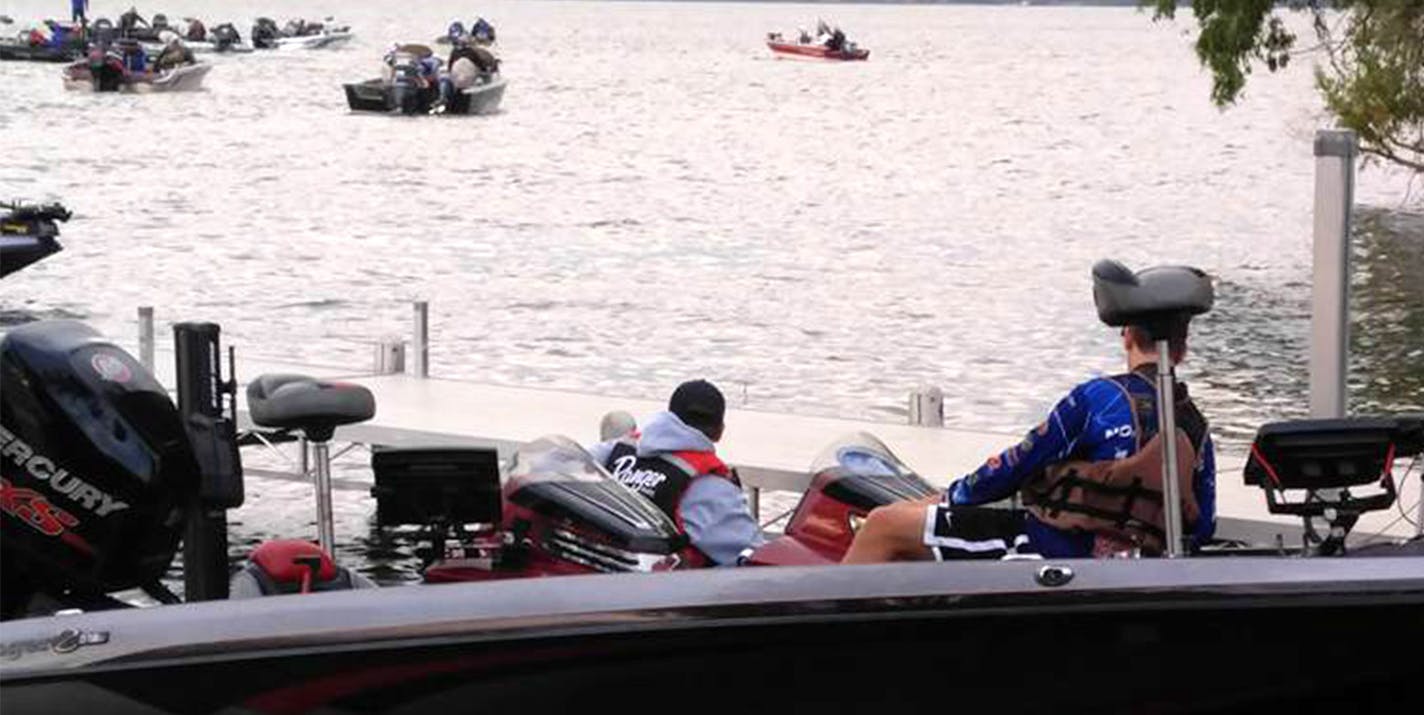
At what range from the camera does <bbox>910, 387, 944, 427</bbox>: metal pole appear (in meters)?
12.1

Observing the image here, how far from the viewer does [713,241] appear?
1503 inches

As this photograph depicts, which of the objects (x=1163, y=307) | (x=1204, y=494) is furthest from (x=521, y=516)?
(x=1163, y=307)

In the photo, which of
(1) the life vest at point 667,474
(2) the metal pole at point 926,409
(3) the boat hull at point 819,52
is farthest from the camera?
(3) the boat hull at point 819,52

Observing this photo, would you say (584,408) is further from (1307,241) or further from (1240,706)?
(1307,241)

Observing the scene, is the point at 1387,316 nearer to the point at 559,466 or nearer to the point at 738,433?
the point at 738,433

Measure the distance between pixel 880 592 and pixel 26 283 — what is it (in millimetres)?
26507

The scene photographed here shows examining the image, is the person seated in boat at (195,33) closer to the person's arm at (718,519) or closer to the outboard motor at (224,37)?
the outboard motor at (224,37)

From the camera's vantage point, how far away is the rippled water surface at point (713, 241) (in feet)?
74.0

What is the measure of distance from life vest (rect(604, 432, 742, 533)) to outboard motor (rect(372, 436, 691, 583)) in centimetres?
45

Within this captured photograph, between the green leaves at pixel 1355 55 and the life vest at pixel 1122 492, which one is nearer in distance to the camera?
the life vest at pixel 1122 492

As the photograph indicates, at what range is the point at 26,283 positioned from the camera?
29250 mm

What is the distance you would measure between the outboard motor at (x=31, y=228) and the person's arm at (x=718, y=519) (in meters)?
8.59

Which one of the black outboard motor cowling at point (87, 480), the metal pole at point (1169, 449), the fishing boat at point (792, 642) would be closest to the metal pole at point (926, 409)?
the black outboard motor cowling at point (87, 480)

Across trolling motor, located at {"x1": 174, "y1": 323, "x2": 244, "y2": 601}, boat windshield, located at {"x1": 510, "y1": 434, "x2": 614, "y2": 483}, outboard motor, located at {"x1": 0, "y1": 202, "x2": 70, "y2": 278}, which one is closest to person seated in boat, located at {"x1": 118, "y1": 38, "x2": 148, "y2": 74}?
outboard motor, located at {"x1": 0, "y1": 202, "x2": 70, "y2": 278}
